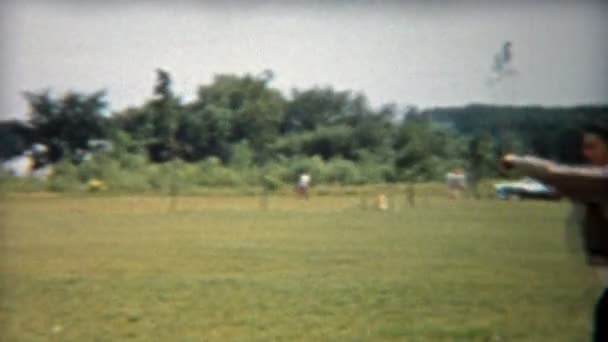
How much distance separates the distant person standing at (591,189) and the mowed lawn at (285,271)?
47cm

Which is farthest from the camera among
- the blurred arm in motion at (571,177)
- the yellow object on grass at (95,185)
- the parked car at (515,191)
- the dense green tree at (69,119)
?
the yellow object on grass at (95,185)

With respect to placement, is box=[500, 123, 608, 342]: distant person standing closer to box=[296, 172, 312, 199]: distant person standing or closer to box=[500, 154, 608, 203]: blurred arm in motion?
box=[500, 154, 608, 203]: blurred arm in motion

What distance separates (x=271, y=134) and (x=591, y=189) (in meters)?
6.11

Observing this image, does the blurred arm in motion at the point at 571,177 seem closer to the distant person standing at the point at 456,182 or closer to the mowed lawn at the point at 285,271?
the mowed lawn at the point at 285,271

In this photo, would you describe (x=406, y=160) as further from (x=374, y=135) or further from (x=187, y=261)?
(x=187, y=261)

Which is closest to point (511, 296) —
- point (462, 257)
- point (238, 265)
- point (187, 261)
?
point (462, 257)

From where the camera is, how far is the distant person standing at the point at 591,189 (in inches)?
83.2

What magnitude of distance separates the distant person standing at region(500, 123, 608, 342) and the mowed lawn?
0.47m

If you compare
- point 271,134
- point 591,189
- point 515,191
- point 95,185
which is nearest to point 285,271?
point 271,134

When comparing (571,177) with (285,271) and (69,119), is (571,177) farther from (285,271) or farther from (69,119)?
(69,119)

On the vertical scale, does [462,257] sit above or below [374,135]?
below

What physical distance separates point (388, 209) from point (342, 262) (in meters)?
3.77

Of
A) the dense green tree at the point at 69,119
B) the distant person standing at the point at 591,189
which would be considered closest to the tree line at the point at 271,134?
the dense green tree at the point at 69,119

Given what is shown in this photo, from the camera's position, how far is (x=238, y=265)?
6.87 metres
